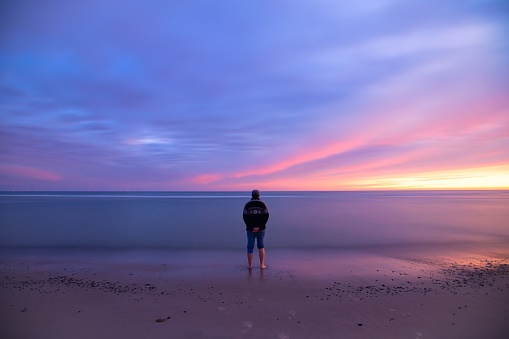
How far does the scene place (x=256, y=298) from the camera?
267 inches

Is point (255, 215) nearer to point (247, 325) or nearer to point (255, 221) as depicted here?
point (255, 221)

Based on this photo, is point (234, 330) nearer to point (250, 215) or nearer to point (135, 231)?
point (250, 215)

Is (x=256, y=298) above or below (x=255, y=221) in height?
below

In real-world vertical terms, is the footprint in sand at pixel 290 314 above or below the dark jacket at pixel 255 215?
below

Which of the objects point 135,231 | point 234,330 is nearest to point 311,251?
point 234,330

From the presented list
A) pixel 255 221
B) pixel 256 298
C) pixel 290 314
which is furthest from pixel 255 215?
pixel 290 314

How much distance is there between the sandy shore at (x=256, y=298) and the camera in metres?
5.30

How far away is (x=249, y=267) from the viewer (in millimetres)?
9500

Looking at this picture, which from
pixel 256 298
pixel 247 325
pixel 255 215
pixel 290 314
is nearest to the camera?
pixel 247 325

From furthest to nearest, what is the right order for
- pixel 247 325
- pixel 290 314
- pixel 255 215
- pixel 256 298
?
1. pixel 255 215
2. pixel 256 298
3. pixel 290 314
4. pixel 247 325

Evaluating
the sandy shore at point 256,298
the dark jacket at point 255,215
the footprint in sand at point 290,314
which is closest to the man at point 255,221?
the dark jacket at point 255,215

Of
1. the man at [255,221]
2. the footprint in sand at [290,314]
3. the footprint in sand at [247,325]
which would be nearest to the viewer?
the footprint in sand at [247,325]

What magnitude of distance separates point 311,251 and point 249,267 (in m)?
4.48

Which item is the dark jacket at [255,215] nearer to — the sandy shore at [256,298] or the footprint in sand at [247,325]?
the sandy shore at [256,298]
